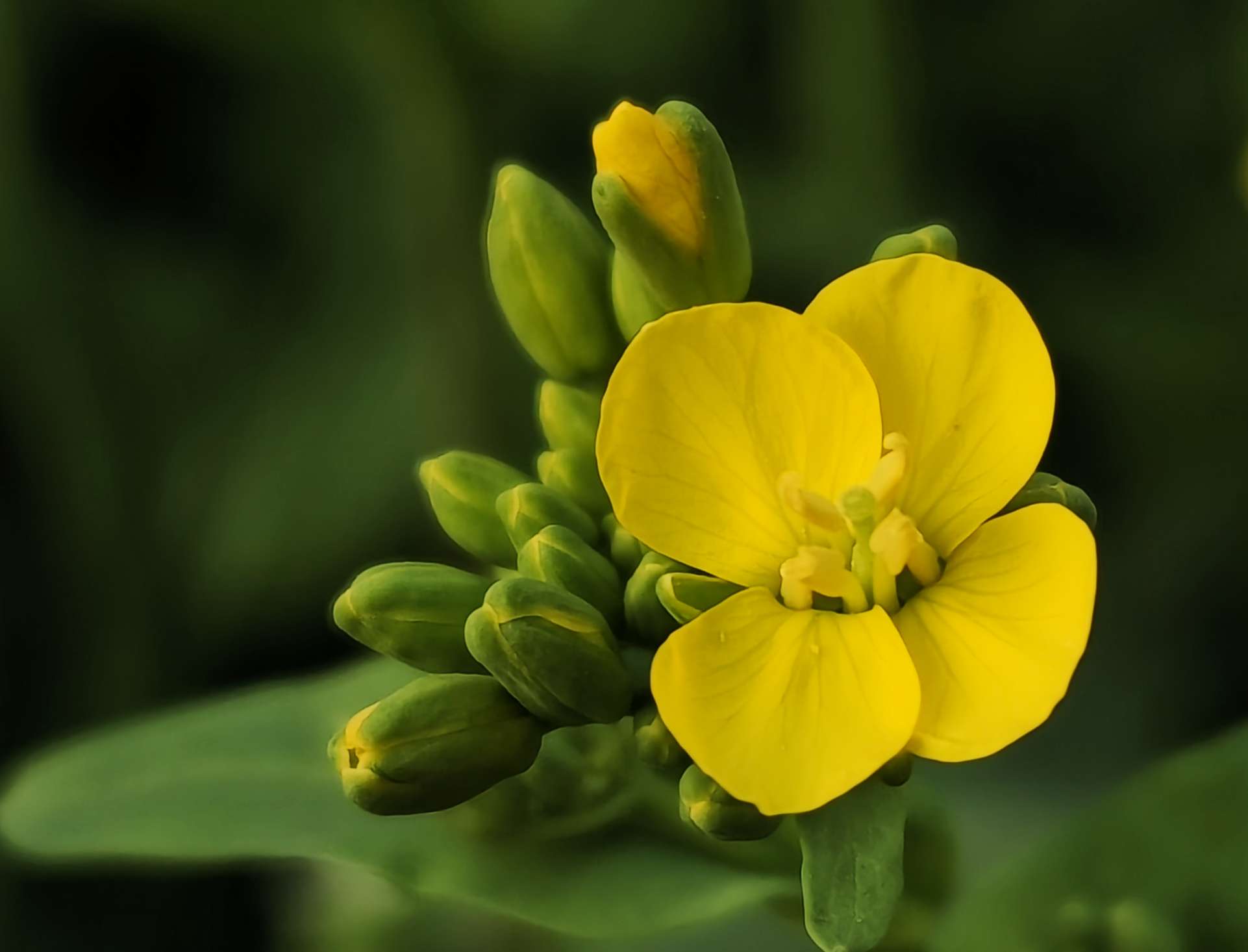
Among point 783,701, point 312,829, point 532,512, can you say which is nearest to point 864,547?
point 783,701

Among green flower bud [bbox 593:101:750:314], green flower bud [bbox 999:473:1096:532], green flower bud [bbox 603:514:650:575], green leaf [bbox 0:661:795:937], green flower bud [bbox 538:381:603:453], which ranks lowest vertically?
green leaf [bbox 0:661:795:937]

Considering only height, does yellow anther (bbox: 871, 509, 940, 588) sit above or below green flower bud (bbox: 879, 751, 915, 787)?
above

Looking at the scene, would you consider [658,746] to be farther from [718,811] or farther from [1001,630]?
[1001,630]

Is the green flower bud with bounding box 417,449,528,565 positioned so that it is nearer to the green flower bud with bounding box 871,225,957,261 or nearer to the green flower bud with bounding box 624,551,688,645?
the green flower bud with bounding box 624,551,688,645

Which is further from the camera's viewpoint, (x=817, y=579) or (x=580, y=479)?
(x=580, y=479)

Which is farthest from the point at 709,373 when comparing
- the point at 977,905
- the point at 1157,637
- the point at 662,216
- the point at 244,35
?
the point at 244,35

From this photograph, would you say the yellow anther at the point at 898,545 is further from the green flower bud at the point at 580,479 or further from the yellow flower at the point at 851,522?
the green flower bud at the point at 580,479

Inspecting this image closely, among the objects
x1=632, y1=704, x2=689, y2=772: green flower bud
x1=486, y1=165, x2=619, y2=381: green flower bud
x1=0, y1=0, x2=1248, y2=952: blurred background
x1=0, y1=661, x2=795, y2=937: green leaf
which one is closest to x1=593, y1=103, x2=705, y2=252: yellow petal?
x1=486, y1=165, x2=619, y2=381: green flower bud

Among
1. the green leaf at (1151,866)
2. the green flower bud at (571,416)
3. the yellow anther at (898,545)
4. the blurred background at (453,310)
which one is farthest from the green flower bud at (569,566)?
the blurred background at (453,310)
